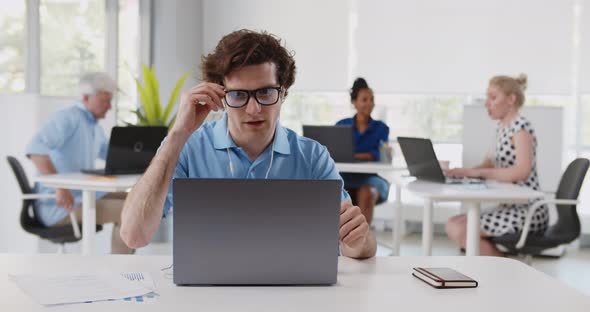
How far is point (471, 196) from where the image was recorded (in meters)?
3.75

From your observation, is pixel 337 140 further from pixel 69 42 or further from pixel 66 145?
pixel 69 42

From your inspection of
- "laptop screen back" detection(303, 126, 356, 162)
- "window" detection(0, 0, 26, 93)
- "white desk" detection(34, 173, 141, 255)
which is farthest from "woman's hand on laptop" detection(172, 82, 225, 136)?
"window" detection(0, 0, 26, 93)

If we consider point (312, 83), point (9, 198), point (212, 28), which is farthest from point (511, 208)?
point (212, 28)

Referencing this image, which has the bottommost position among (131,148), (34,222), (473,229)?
(34,222)

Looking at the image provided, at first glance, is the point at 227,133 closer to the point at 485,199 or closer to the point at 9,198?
the point at 485,199

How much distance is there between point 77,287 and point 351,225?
2.40ft

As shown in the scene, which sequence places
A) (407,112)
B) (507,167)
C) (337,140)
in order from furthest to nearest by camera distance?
(407,112) < (337,140) < (507,167)

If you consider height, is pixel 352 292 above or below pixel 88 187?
above

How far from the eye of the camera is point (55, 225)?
4.56 m

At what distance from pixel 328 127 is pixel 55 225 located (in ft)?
7.03

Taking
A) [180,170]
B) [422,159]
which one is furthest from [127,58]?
[180,170]

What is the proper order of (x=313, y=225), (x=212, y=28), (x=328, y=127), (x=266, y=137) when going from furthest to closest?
1. (x=212, y=28)
2. (x=328, y=127)
3. (x=266, y=137)
4. (x=313, y=225)

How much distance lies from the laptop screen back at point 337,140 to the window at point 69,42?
2.09m

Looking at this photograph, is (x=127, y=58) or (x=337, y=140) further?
(x=127, y=58)
